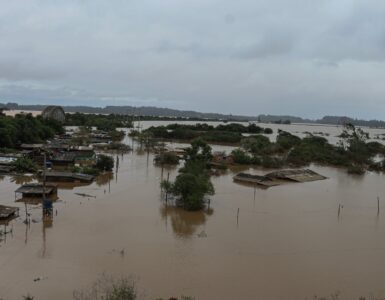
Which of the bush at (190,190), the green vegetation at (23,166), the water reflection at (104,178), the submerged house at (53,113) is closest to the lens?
the bush at (190,190)

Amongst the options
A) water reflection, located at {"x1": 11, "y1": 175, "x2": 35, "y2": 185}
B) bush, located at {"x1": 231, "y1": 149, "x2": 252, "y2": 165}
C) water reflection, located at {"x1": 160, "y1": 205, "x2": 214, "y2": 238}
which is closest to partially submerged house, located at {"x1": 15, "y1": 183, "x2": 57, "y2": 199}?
water reflection, located at {"x1": 11, "y1": 175, "x2": 35, "y2": 185}

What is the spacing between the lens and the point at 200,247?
1339 centimetres

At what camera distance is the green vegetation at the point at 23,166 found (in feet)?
82.6

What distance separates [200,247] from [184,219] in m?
3.18

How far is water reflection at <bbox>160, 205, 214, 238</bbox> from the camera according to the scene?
15.1 metres

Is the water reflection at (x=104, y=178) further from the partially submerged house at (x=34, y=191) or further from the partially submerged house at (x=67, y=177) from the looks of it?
the partially submerged house at (x=34, y=191)

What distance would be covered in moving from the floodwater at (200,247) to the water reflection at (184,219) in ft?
0.13

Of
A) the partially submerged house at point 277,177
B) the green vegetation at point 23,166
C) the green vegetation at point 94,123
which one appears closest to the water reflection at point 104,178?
the green vegetation at point 23,166

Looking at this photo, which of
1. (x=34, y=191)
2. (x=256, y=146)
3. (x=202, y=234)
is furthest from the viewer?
(x=256, y=146)

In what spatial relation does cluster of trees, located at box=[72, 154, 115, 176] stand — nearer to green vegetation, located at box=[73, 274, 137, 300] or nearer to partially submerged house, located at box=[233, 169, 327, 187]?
partially submerged house, located at box=[233, 169, 327, 187]

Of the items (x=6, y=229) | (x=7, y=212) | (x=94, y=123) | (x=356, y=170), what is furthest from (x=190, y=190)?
(x=94, y=123)

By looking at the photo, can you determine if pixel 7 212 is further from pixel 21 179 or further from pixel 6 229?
pixel 21 179

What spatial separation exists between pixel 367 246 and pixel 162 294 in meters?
7.76

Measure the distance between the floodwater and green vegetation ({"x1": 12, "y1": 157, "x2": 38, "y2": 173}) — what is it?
362cm
